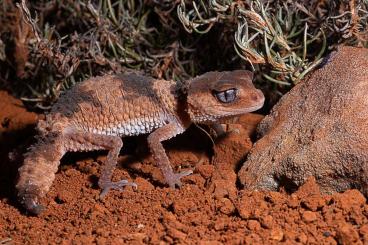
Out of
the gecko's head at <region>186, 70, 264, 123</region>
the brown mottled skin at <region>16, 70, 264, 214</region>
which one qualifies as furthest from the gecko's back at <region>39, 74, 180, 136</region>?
the gecko's head at <region>186, 70, 264, 123</region>

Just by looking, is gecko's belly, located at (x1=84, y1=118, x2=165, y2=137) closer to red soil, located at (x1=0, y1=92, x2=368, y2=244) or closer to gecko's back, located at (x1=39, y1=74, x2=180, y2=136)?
gecko's back, located at (x1=39, y1=74, x2=180, y2=136)

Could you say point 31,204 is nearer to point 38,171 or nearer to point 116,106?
point 38,171

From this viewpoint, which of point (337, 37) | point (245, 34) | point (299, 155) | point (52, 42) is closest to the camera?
point (299, 155)

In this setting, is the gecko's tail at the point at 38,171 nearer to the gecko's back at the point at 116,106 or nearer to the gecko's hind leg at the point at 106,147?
the gecko's hind leg at the point at 106,147

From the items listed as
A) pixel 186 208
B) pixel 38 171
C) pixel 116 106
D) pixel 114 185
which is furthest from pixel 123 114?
pixel 186 208

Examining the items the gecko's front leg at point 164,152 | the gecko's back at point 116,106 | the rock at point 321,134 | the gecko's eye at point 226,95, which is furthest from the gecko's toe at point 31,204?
the gecko's eye at point 226,95

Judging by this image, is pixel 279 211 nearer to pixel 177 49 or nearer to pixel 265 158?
pixel 265 158

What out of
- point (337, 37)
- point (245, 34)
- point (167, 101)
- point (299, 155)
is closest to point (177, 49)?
point (167, 101)
